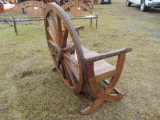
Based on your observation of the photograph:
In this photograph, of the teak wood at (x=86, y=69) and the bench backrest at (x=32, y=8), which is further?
the bench backrest at (x=32, y=8)

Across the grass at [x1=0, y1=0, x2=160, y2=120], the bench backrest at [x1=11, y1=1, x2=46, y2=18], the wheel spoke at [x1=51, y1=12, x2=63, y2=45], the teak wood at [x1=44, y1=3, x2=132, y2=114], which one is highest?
the bench backrest at [x1=11, y1=1, x2=46, y2=18]

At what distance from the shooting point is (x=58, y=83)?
2627 mm

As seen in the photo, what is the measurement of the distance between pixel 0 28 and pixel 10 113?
4.35m

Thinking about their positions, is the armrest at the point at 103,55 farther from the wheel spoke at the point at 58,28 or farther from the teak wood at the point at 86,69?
the wheel spoke at the point at 58,28

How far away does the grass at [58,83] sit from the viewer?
2070 mm

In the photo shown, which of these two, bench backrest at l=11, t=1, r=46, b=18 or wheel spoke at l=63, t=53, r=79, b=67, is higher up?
bench backrest at l=11, t=1, r=46, b=18

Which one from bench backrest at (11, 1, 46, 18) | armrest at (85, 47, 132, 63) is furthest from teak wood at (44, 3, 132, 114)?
bench backrest at (11, 1, 46, 18)

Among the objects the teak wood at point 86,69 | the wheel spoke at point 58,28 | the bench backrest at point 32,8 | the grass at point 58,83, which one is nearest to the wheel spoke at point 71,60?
the teak wood at point 86,69

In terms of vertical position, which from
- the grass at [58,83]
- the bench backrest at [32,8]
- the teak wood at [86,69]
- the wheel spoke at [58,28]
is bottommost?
the grass at [58,83]

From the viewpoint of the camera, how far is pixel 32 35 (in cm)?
491

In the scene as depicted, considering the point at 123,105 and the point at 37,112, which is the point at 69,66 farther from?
the point at 123,105

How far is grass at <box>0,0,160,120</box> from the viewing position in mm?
2070

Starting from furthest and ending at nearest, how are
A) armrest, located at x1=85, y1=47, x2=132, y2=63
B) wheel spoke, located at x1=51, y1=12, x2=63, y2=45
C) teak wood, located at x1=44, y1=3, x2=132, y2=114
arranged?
wheel spoke, located at x1=51, y1=12, x2=63, y2=45, teak wood, located at x1=44, y1=3, x2=132, y2=114, armrest, located at x1=85, y1=47, x2=132, y2=63

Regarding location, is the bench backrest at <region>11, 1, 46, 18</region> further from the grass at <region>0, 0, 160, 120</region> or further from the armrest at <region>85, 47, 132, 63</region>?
the armrest at <region>85, 47, 132, 63</region>
